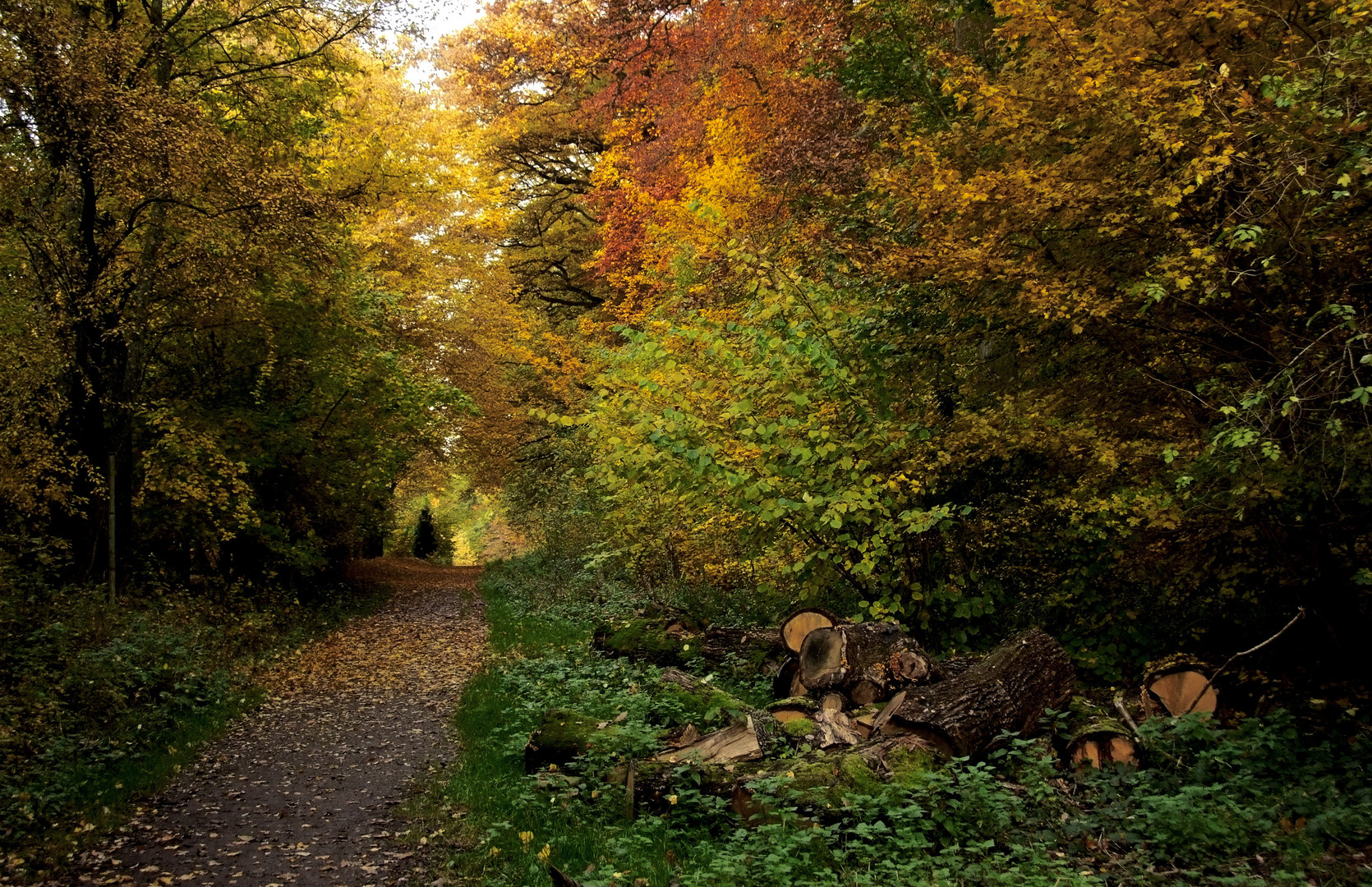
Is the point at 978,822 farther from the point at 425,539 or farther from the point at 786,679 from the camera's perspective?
the point at 425,539

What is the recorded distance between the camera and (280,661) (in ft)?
43.0

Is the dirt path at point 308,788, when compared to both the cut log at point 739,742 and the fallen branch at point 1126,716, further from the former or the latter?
the fallen branch at point 1126,716

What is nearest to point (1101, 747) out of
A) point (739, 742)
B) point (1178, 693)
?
point (1178, 693)

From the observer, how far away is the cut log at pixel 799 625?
8820 millimetres

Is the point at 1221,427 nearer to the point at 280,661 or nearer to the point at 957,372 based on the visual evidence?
the point at 957,372

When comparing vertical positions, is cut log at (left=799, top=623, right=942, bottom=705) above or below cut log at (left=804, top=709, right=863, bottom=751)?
above

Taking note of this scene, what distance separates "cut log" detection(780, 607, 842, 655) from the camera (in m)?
8.82

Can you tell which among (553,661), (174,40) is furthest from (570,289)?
(553,661)

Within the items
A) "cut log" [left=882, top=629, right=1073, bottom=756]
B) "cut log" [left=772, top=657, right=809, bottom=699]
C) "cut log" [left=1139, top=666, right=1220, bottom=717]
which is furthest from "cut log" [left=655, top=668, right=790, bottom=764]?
"cut log" [left=1139, top=666, right=1220, bottom=717]

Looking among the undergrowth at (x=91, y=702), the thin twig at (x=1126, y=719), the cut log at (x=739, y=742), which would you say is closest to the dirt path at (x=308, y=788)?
the undergrowth at (x=91, y=702)

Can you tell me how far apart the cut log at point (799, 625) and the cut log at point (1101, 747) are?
10.2 feet

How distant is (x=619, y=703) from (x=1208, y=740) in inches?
195

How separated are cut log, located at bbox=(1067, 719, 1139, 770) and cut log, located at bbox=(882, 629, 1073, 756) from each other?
1.28 feet

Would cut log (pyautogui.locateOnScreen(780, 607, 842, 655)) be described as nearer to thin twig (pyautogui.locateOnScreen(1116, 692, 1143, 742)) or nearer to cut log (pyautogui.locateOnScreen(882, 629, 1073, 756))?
cut log (pyautogui.locateOnScreen(882, 629, 1073, 756))
